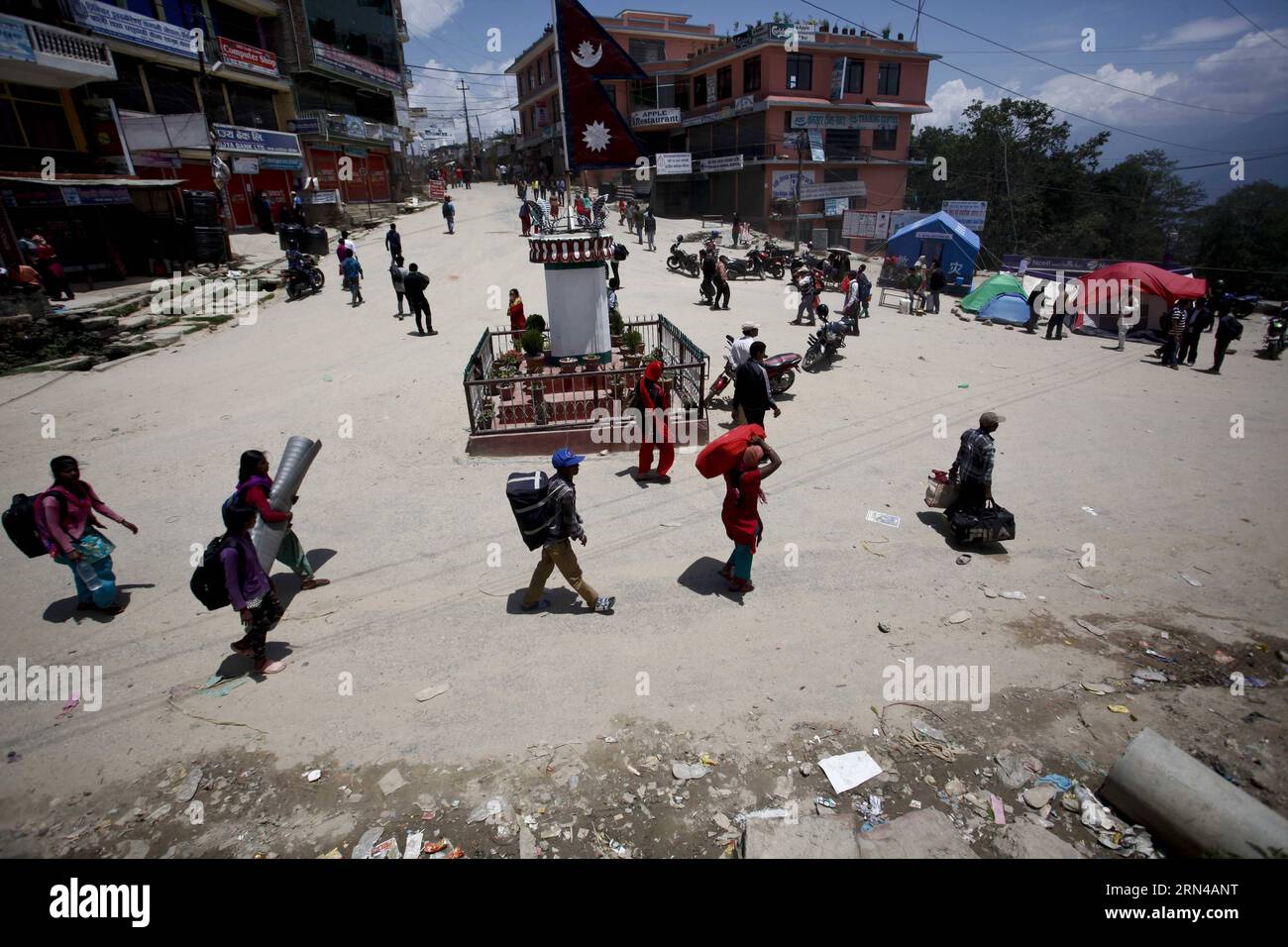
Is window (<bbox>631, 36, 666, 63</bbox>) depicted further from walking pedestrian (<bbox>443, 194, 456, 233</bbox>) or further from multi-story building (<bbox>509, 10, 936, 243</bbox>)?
walking pedestrian (<bbox>443, 194, 456, 233</bbox>)

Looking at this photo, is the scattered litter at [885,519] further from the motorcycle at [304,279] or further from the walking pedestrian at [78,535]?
the motorcycle at [304,279]

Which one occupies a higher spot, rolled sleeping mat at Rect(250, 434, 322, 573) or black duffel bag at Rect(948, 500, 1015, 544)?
rolled sleeping mat at Rect(250, 434, 322, 573)

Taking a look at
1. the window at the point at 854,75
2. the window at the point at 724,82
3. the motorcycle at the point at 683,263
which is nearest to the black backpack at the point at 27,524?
the motorcycle at the point at 683,263

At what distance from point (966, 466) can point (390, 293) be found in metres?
18.3

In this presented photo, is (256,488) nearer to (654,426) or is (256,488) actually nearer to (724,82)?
(654,426)

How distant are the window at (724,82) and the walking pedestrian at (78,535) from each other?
4338 cm

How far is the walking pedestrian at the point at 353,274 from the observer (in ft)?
57.5

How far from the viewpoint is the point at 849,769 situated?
3.99m

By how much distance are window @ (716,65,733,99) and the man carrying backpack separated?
42.6 meters

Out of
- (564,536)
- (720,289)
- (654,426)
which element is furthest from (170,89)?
(564,536)

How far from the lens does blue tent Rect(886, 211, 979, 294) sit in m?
24.2

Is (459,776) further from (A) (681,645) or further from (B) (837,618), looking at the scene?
(B) (837,618)

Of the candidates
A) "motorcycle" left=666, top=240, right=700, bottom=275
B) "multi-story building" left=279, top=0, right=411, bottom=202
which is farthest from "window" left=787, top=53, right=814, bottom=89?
"multi-story building" left=279, top=0, right=411, bottom=202

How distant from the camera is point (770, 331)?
1642 cm
